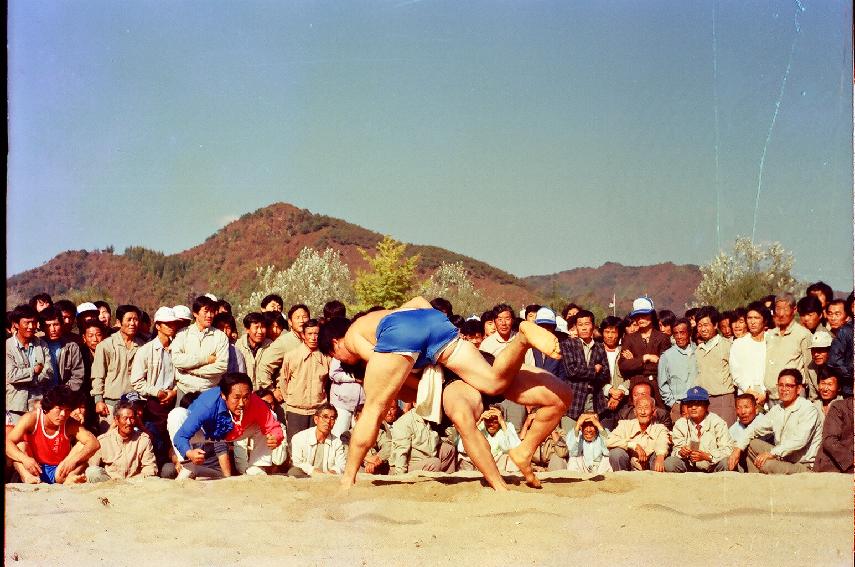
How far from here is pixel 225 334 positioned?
814 centimetres

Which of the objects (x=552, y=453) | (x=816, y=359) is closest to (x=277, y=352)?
(x=552, y=453)

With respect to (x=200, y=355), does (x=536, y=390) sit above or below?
below

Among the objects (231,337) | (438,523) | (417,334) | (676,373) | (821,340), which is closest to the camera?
(438,523)

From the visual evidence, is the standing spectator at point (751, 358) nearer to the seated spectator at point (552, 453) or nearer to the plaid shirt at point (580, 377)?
the plaid shirt at point (580, 377)

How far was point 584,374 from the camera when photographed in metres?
8.13

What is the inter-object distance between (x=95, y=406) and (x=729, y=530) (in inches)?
196

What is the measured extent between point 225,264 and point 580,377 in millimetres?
41963

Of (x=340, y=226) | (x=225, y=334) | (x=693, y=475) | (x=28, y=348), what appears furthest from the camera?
(x=340, y=226)

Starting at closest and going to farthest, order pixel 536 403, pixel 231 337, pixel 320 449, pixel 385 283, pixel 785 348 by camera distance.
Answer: pixel 536 403
pixel 320 449
pixel 785 348
pixel 231 337
pixel 385 283

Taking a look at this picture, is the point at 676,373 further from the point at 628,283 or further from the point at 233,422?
the point at 628,283

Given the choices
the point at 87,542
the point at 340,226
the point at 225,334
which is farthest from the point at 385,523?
the point at 340,226

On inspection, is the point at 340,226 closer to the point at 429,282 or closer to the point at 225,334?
the point at 429,282

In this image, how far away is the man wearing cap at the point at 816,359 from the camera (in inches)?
304

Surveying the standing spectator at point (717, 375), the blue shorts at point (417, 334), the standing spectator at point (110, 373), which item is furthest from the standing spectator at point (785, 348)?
the standing spectator at point (110, 373)
